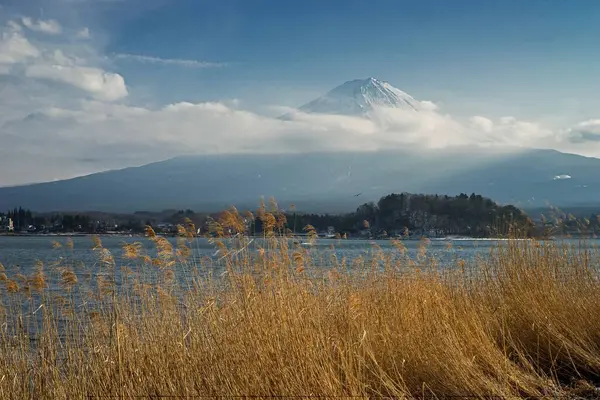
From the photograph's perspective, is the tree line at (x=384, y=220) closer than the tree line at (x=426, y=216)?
Yes

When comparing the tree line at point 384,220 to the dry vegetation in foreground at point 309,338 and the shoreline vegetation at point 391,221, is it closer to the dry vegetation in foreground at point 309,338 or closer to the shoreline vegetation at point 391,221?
the shoreline vegetation at point 391,221

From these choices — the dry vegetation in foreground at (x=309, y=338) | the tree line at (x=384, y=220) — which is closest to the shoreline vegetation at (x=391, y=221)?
the tree line at (x=384, y=220)

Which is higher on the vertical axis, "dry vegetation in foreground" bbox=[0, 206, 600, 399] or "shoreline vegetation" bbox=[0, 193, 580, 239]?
"shoreline vegetation" bbox=[0, 193, 580, 239]

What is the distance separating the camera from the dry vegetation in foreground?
536cm

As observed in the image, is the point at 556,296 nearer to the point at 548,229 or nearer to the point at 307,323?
the point at 548,229

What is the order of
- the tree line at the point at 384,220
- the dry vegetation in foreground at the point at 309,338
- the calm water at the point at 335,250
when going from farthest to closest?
1. the tree line at the point at 384,220
2. the calm water at the point at 335,250
3. the dry vegetation in foreground at the point at 309,338

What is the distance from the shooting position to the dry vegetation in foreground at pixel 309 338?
536cm

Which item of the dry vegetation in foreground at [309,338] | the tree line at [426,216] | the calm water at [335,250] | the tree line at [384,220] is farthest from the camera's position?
the tree line at [426,216]

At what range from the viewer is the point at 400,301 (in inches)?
276

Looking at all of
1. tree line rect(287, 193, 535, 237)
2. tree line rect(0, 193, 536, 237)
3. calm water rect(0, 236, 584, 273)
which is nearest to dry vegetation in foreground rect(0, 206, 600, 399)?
calm water rect(0, 236, 584, 273)

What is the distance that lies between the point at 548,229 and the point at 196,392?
6.86 meters

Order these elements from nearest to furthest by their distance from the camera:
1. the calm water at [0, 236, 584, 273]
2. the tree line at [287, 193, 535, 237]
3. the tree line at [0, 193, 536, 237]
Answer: the calm water at [0, 236, 584, 273] → the tree line at [0, 193, 536, 237] → the tree line at [287, 193, 535, 237]

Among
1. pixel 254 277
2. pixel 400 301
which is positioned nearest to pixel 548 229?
pixel 400 301

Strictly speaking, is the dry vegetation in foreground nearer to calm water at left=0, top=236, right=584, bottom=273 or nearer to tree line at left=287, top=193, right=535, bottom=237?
calm water at left=0, top=236, right=584, bottom=273
